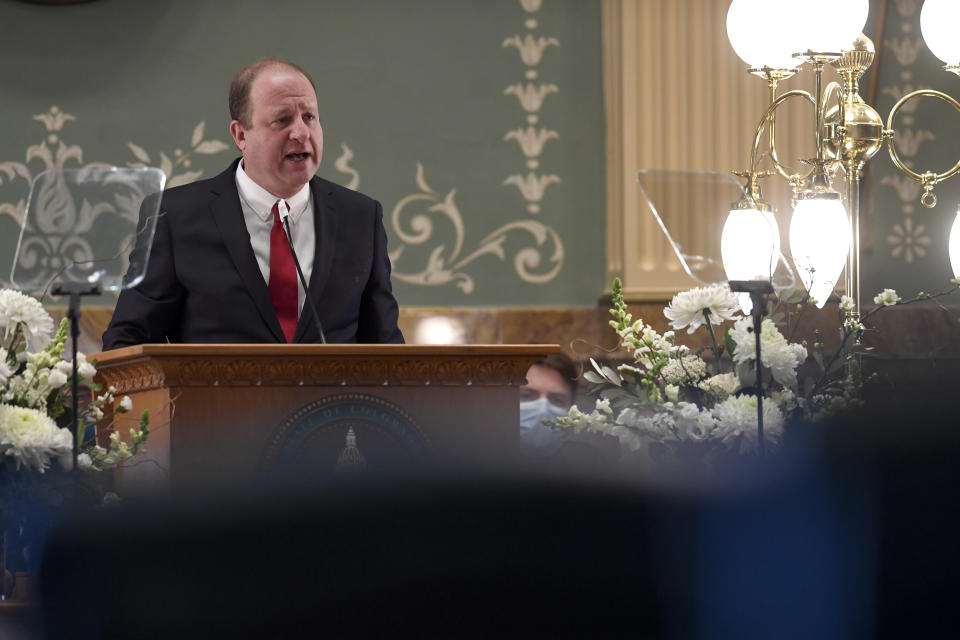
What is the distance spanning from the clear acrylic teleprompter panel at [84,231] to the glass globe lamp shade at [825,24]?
165cm

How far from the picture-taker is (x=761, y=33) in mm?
2857

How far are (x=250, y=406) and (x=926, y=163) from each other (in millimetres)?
3343

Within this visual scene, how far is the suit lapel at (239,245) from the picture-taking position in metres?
2.54

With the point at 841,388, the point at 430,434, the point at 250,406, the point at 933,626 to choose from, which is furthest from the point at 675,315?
the point at 933,626

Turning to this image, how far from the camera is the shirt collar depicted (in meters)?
2.69

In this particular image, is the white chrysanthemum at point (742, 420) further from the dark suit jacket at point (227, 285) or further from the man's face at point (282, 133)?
the man's face at point (282, 133)

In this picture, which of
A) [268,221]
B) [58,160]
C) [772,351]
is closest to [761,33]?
[772,351]

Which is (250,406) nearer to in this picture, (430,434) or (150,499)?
(430,434)

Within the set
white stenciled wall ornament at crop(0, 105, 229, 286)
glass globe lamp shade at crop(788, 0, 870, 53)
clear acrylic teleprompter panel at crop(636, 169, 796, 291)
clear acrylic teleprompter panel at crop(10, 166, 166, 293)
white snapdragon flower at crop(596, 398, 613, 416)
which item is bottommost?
white snapdragon flower at crop(596, 398, 613, 416)

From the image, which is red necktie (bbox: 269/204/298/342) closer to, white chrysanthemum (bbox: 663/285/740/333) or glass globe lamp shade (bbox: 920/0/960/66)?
white chrysanthemum (bbox: 663/285/740/333)

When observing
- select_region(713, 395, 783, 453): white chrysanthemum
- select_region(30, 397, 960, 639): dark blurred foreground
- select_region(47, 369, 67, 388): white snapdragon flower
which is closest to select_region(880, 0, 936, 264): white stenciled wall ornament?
select_region(713, 395, 783, 453): white chrysanthemum

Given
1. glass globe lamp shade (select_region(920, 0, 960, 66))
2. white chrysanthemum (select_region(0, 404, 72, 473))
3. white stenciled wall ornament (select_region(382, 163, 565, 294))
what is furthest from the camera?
white stenciled wall ornament (select_region(382, 163, 565, 294))

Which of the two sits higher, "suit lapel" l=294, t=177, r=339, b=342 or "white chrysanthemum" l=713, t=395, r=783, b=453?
"suit lapel" l=294, t=177, r=339, b=342

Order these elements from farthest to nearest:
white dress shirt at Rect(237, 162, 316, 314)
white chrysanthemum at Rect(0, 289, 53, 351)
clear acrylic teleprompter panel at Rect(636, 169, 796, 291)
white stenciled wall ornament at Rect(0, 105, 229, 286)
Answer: white stenciled wall ornament at Rect(0, 105, 229, 286)
white dress shirt at Rect(237, 162, 316, 314)
clear acrylic teleprompter panel at Rect(636, 169, 796, 291)
white chrysanthemum at Rect(0, 289, 53, 351)
